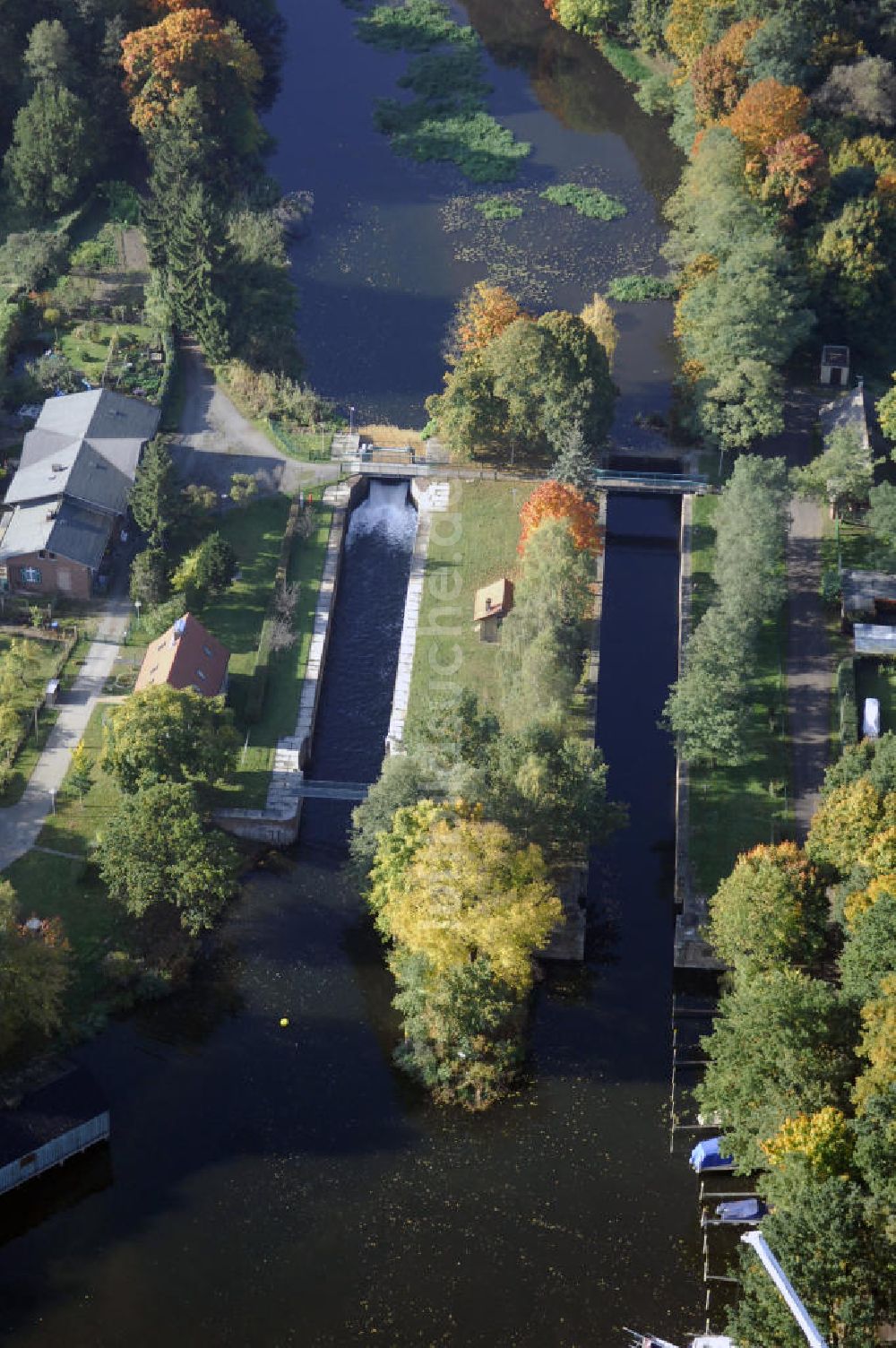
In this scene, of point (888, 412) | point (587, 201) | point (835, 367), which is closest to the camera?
point (888, 412)

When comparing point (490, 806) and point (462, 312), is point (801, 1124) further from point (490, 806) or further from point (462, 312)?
point (462, 312)

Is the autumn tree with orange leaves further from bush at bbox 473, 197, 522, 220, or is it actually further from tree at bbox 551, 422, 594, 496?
tree at bbox 551, 422, 594, 496

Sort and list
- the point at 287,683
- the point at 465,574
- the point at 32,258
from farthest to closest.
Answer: the point at 32,258 → the point at 465,574 → the point at 287,683

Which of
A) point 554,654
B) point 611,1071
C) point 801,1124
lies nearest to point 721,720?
point 554,654

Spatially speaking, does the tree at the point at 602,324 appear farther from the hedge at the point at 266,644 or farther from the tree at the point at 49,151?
the tree at the point at 49,151

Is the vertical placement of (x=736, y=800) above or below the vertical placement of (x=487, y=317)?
below

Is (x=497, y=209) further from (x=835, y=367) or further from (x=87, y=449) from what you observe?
(x=87, y=449)

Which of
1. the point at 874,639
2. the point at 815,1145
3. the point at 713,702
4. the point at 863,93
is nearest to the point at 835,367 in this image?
the point at 863,93
